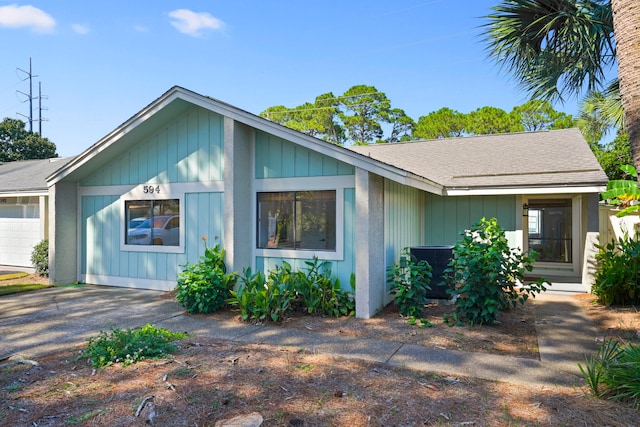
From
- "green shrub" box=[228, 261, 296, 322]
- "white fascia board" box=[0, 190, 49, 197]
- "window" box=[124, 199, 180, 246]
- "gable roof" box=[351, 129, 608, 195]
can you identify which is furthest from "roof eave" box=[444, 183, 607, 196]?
"white fascia board" box=[0, 190, 49, 197]

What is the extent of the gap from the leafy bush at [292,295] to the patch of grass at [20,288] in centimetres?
551

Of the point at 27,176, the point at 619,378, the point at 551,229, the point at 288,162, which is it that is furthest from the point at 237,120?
the point at 27,176

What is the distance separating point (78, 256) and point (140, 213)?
228 cm

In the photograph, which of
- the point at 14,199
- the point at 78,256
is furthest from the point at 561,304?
the point at 14,199

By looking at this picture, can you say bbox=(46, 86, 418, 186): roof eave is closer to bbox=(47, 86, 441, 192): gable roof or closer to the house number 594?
bbox=(47, 86, 441, 192): gable roof

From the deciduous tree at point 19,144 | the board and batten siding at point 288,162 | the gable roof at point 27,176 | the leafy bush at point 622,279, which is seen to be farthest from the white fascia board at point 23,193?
the deciduous tree at point 19,144

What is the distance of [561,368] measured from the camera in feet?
14.9

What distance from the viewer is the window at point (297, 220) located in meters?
7.52

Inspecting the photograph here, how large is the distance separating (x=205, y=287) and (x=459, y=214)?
6280 mm

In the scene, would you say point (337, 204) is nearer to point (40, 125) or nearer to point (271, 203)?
point (271, 203)

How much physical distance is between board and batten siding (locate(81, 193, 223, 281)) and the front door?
902 cm

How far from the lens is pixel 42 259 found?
36.7 ft

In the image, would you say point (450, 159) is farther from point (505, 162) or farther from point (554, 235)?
point (554, 235)

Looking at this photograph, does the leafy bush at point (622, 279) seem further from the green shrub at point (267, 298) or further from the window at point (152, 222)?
the window at point (152, 222)
